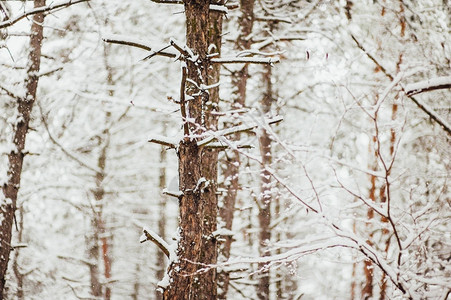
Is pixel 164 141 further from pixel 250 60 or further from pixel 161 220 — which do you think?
pixel 161 220

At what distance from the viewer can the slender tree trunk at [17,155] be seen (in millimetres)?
5836

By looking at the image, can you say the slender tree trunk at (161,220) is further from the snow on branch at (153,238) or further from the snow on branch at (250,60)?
the snow on branch at (153,238)

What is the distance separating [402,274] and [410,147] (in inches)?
197

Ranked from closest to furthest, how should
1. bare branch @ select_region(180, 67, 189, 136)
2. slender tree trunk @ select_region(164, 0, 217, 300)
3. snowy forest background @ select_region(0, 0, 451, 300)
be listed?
bare branch @ select_region(180, 67, 189, 136) → slender tree trunk @ select_region(164, 0, 217, 300) → snowy forest background @ select_region(0, 0, 451, 300)

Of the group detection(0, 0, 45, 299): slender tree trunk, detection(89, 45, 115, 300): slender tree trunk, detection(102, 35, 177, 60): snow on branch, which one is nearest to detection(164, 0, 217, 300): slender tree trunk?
detection(102, 35, 177, 60): snow on branch

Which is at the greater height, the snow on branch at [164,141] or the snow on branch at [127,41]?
the snow on branch at [127,41]

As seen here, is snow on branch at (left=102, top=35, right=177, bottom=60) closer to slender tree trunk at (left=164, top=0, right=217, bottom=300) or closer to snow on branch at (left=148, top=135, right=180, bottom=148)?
slender tree trunk at (left=164, top=0, right=217, bottom=300)

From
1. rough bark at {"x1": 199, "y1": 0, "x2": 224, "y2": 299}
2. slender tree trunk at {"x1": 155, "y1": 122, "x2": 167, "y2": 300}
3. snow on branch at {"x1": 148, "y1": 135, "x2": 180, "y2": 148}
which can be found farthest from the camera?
slender tree trunk at {"x1": 155, "y1": 122, "x2": 167, "y2": 300}

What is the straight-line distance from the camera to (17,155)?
19.8ft

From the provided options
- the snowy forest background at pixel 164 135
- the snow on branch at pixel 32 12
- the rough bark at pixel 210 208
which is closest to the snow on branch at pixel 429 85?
the snowy forest background at pixel 164 135

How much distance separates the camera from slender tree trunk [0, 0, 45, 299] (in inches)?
230

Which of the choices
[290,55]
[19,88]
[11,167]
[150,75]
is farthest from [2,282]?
[290,55]

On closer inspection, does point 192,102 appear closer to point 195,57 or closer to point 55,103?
point 195,57

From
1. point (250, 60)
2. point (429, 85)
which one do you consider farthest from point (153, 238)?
point (429, 85)
